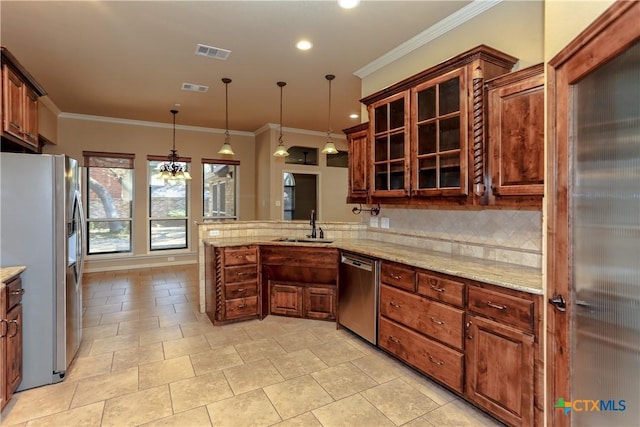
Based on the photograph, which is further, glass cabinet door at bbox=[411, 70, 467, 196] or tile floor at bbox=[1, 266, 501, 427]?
glass cabinet door at bbox=[411, 70, 467, 196]

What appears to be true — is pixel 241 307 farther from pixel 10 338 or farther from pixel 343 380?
pixel 10 338

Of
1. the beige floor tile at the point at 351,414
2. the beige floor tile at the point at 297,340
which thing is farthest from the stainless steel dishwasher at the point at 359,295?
the beige floor tile at the point at 351,414

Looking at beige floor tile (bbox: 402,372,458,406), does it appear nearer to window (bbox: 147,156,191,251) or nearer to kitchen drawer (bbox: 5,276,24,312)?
kitchen drawer (bbox: 5,276,24,312)

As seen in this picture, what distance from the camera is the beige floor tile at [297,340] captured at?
3.18m

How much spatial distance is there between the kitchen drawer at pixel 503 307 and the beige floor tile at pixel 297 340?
1655 millimetres

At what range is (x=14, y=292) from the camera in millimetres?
2213

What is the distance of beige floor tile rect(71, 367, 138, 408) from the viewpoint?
2330 mm

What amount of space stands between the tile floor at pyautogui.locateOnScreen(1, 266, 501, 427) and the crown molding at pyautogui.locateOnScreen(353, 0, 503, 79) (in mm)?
3038

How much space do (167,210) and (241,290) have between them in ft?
14.0

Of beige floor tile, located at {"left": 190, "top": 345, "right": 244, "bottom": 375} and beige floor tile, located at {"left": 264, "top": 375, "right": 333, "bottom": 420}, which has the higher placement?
beige floor tile, located at {"left": 190, "top": 345, "right": 244, "bottom": 375}

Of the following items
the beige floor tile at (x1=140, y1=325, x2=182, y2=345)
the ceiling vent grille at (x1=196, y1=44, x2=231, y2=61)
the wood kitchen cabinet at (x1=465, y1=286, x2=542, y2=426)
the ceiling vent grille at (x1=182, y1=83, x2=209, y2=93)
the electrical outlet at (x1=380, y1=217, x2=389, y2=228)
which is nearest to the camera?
the wood kitchen cabinet at (x1=465, y1=286, x2=542, y2=426)

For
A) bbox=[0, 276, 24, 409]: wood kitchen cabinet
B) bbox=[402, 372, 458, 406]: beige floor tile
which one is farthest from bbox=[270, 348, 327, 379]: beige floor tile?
bbox=[0, 276, 24, 409]: wood kitchen cabinet

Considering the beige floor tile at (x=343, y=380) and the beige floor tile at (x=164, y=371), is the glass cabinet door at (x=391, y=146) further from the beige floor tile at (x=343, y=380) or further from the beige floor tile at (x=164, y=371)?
the beige floor tile at (x=164, y=371)

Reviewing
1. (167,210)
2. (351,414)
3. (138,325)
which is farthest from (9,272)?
(167,210)
